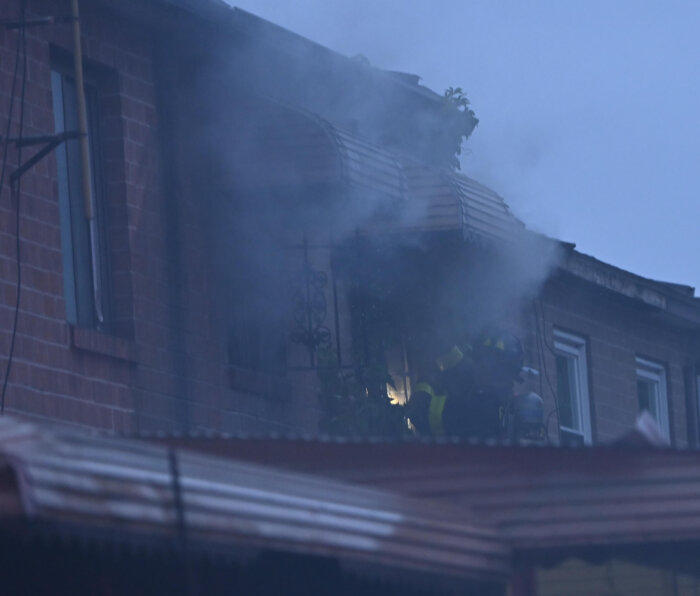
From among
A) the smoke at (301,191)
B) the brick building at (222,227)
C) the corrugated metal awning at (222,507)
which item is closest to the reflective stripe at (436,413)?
the brick building at (222,227)

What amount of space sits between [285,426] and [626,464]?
6.34 metres

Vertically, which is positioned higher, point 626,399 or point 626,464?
point 626,399

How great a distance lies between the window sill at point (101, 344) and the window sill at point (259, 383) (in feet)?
4.07

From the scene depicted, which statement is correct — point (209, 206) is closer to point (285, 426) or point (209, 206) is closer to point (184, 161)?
point (184, 161)

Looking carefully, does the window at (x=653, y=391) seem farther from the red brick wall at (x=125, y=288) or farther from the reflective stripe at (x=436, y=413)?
the red brick wall at (x=125, y=288)

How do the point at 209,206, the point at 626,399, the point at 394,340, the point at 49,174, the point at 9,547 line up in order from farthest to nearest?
the point at 626,399, the point at 394,340, the point at 209,206, the point at 49,174, the point at 9,547

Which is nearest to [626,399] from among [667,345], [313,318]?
[667,345]

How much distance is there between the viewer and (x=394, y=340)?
12.7 meters

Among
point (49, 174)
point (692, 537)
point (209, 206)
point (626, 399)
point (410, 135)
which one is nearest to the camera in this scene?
point (692, 537)

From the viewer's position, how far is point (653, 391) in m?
18.5

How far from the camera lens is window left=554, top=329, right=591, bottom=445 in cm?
1659

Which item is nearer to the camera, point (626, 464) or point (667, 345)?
point (626, 464)

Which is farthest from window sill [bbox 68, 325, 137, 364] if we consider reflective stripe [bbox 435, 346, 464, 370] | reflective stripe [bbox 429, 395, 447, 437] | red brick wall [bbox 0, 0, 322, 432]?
reflective stripe [bbox 435, 346, 464, 370]

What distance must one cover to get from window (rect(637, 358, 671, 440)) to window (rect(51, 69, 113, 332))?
Answer: 9.58 m
